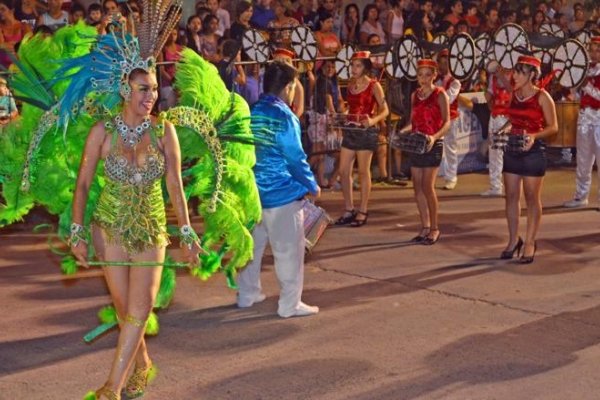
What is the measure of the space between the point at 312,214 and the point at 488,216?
4263 mm

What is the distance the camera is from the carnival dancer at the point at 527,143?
9500 mm

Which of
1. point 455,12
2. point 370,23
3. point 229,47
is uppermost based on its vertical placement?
point 455,12

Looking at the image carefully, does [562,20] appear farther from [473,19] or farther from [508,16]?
[473,19]

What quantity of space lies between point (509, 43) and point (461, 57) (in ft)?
3.03

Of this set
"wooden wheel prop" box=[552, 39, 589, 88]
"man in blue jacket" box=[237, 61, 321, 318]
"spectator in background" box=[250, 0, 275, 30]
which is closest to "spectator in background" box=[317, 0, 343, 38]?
"spectator in background" box=[250, 0, 275, 30]

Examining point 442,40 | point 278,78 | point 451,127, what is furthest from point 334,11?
point 278,78

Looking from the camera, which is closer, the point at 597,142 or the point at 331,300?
the point at 331,300

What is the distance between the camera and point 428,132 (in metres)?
10.5

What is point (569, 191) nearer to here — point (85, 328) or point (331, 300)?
point (331, 300)

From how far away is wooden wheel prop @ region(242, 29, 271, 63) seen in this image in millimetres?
A: 13406

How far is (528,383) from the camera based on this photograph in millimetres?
6488

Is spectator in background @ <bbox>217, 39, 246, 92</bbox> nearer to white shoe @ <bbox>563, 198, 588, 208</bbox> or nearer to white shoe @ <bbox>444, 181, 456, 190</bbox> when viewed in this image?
white shoe @ <bbox>444, 181, 456, 190</bbox>

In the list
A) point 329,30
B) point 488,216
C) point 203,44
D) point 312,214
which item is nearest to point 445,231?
point 488,216

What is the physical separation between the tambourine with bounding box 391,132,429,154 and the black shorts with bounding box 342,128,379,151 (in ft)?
2.56
